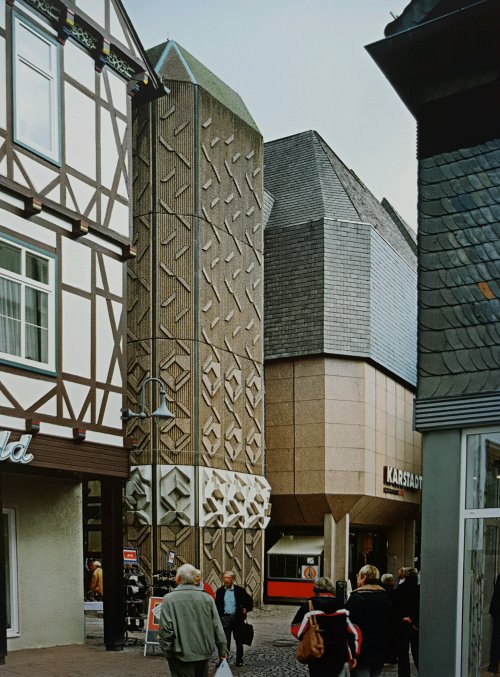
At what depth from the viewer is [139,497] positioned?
82.0 ft

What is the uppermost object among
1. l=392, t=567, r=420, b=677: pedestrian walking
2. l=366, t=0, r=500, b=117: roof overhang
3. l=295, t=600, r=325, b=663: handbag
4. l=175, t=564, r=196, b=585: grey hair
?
l=366, t=0, r=500, b=117: roof overhang

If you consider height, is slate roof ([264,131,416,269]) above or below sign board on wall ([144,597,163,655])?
above

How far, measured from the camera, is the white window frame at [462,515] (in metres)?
9.35

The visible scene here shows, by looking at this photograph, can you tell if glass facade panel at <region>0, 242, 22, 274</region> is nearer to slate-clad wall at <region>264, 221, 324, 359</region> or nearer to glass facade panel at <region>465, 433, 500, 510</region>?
glass facade panel at <region>465, 433, 500, 510</region>

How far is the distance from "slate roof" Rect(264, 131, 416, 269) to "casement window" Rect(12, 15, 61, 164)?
17.9 metres

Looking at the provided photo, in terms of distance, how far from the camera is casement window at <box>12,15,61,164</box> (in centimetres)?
1483

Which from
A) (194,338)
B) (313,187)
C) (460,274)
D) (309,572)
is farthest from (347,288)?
(460,274)

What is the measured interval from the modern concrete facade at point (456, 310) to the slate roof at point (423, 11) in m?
0.01

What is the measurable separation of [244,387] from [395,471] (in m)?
9.69

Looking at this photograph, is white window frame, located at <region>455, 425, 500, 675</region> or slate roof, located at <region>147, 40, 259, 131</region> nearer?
white window frame, located at <region>455, 425, 500, 675</region>

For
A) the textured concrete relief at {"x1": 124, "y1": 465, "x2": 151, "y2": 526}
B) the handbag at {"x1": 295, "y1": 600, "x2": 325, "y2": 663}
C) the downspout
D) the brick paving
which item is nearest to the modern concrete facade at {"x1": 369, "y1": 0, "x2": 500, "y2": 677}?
the handbag at {"x1": 295, "y1": 600, "x2": 325, "y2": 663}

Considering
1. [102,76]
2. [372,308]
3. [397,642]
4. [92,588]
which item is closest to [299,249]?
[372,308]

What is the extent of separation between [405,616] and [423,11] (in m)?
7.50

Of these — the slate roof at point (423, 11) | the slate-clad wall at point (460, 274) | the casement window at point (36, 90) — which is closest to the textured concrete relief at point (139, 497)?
the casement window at point (36, 90)
